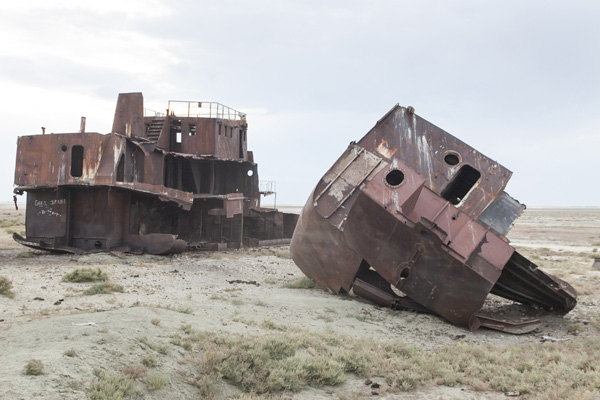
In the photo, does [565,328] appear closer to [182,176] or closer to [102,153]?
[102,153]

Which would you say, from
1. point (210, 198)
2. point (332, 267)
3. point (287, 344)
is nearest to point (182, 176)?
point (210, 198)

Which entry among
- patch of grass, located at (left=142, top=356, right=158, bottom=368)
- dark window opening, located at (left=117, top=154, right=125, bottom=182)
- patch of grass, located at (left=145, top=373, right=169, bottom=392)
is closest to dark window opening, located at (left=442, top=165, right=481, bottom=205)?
patch of grass, located at (left=142, top=356, right=158, bottom=368)

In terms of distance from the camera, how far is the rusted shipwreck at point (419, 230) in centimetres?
941

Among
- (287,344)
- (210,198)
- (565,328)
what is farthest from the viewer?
(210,198)

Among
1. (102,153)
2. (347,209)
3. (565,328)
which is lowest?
(565,328)

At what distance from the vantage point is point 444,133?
1216 cm

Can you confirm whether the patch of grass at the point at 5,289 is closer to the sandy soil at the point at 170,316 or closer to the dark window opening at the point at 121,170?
the sandy soil at the point at 170,316

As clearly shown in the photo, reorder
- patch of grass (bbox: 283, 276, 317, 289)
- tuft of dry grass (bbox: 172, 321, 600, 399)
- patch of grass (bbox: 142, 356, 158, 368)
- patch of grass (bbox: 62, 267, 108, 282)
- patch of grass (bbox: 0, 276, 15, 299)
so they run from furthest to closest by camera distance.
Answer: patch of grass (bbox: 283, 276, 317, 289) < patch of grass (bbox: 62, 267, 108, 282) < patch of grass (bbox: 0, 276, 15, 299) < tuft of dry grass (bbox: 172, 321, 600, 399) < patch of grass (bbox: 142, 356, 158, 368)

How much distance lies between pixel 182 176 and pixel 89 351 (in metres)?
16.5

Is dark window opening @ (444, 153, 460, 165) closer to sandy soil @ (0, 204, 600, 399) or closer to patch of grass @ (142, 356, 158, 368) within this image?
sandy soil @ (0, 204, 600, 399)

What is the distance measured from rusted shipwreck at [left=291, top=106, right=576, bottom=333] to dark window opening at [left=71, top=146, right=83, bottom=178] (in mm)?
7329

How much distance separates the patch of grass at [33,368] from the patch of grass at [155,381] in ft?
3.02

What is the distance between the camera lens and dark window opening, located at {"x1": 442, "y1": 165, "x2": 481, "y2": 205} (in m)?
12.0

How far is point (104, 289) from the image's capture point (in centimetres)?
1002
